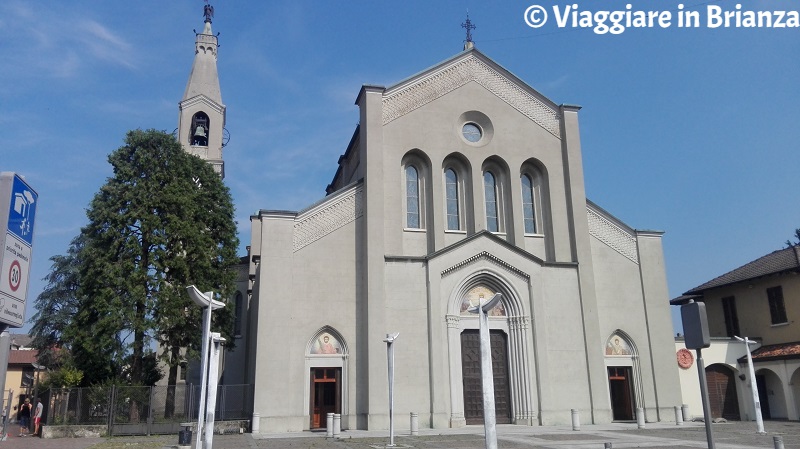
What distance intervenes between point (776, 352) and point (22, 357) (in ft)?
186

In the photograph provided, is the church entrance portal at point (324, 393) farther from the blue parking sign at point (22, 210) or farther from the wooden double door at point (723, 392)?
the wooden double door at point (723, 392)

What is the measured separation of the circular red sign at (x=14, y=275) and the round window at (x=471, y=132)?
2613 centimetres

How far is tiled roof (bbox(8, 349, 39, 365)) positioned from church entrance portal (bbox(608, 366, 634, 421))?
44.7 m

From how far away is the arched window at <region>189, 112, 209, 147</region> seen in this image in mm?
44812

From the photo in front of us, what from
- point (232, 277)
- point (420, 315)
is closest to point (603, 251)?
point (420, 315)

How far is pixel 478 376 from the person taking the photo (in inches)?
1109

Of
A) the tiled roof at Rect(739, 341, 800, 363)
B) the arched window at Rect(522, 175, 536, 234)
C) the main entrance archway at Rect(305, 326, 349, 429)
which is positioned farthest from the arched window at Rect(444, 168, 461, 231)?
the tiled roof at Rect(739, 341, 800, 363)

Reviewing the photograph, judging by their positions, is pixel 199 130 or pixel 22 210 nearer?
pixel 22 210

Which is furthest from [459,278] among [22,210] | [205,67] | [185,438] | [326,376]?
[205,67]

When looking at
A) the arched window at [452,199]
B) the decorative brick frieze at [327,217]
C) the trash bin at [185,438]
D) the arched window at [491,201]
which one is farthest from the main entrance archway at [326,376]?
the arched window at [491,201]

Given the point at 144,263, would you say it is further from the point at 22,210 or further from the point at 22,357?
the point at 22,357

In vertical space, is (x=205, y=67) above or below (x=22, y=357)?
above

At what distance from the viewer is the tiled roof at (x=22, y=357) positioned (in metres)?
49.9

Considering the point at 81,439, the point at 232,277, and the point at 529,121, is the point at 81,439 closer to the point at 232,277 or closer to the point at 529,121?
the point at 232,277
